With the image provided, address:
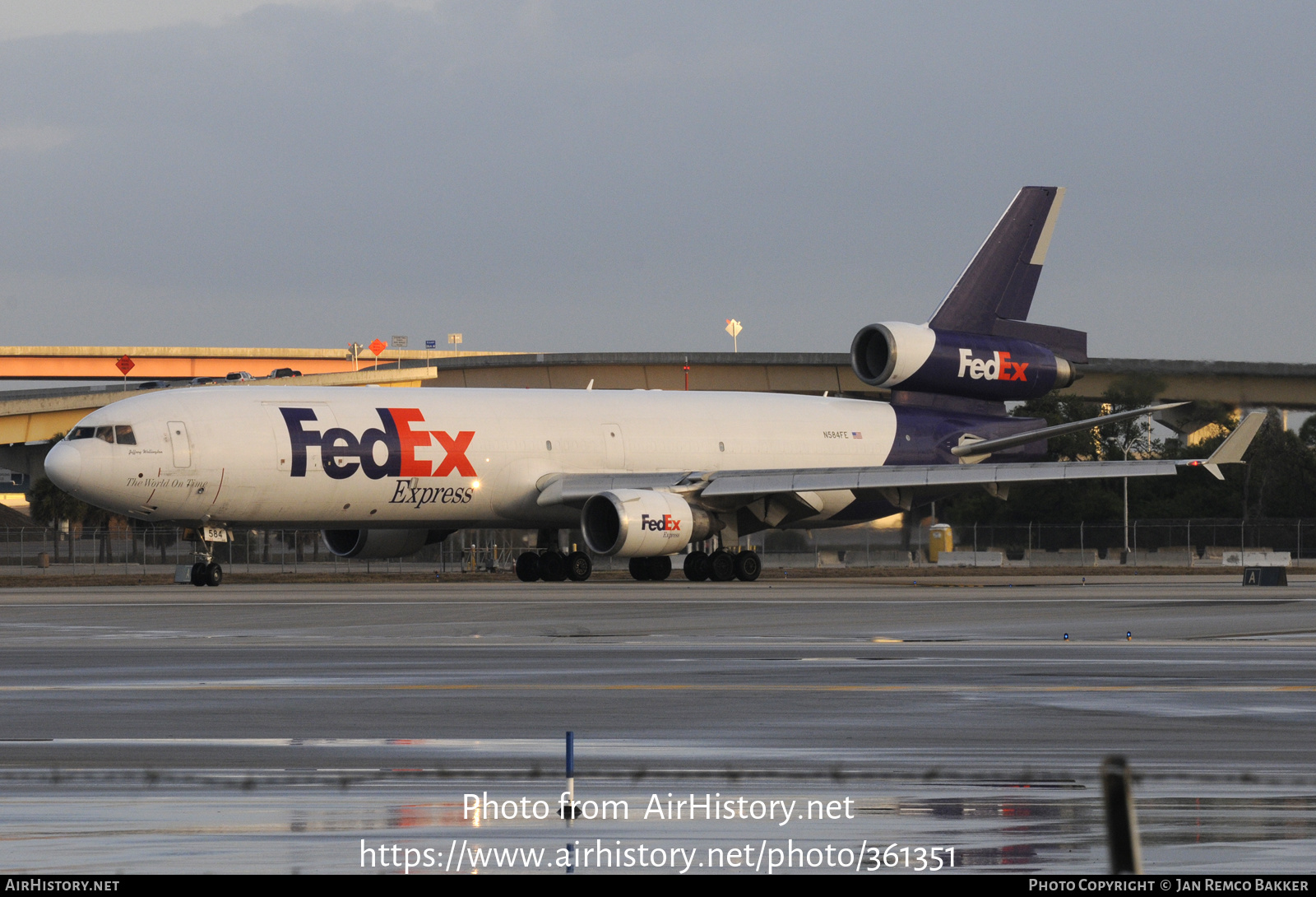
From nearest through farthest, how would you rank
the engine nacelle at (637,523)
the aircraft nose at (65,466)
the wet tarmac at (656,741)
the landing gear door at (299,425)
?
the wet tarmac at (656,741) → the aircraft nose at (65,466) → the landing gear door at (299,425) → the engine nacelle at (637,523)

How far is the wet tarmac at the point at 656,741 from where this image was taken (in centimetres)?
758

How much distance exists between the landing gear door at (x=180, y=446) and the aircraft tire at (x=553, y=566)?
33.7ft

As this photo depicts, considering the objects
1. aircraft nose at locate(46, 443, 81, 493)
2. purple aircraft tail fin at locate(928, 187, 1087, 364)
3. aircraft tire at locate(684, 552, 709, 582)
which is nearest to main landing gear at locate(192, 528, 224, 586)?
aircraft nose at locate(46, 443, 81, 493)

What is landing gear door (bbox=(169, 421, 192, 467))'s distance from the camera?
36281 millimetres

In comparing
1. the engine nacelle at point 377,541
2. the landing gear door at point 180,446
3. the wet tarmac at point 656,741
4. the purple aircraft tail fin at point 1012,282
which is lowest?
the wet tarmac at point 656,741

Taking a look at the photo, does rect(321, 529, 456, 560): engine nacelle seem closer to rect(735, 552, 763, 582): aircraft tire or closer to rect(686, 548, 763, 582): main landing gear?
rect(686, 548, 763, 582): main landing gear

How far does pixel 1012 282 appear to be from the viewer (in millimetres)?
47688

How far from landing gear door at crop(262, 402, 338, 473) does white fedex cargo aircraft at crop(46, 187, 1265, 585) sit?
0.16 ft

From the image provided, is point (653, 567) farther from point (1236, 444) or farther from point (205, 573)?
point (1236, 444)

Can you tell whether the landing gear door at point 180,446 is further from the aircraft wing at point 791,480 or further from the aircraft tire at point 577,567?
the aircraft tire at point 577,567

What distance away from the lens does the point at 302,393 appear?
39188 mm

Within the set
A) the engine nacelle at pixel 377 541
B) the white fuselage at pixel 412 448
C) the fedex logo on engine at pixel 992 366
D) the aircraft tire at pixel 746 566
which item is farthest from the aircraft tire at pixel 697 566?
the fedex logo on engine at pixel 992 366

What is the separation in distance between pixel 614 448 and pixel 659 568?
3.23 m
